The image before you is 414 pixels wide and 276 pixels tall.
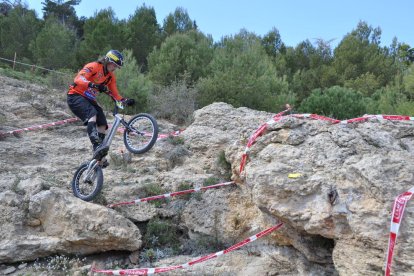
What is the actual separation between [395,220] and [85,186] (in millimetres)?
4601

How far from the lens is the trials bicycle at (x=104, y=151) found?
253 inches

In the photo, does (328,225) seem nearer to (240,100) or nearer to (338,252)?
(338,252)

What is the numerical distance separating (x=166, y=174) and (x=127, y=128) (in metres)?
1.06

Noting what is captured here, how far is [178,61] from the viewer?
847 inches

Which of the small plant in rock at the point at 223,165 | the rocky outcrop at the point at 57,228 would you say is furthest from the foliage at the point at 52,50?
the rocky outcrop at the point at 57,228

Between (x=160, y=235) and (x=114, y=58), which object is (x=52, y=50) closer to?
(x=114, y=58)

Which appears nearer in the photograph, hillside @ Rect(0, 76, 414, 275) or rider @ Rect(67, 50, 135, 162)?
hillside @ Rect(0, 76, 414, 275)

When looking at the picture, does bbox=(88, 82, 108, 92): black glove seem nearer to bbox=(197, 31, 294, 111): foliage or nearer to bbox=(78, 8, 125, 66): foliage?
bbox=(197, 31, 294, 111): foliage

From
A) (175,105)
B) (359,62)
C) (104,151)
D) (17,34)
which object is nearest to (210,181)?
(104,151)

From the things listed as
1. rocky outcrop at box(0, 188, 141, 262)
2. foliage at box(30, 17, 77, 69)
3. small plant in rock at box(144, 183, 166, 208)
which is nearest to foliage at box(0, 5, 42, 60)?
foliage at box(30, 17, 77, 69)

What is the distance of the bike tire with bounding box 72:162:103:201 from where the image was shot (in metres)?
6.31

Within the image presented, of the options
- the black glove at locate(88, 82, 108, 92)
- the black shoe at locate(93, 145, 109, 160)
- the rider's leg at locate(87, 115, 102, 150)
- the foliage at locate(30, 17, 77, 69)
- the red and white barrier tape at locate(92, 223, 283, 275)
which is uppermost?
the foliage at locate(30, 17, 77, 69)

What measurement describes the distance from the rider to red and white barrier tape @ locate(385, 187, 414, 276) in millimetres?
4188

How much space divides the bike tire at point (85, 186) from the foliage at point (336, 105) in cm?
1042
